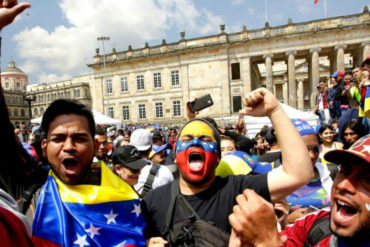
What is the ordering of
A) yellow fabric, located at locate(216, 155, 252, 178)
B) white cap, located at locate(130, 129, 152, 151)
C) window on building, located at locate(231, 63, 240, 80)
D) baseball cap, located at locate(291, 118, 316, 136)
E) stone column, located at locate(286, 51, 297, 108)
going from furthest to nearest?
window on building, located at locate(231, 63, 240, 80)
stone column, located at locate(286, 51, 297, 108)
white cap, located at locate(130, 129, 152, 151)
baseball cap, located at locate(291, 118, 316, 136)
yellow fabric, located at locate(216, 155, 252, 178)

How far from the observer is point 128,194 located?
6.37 ft

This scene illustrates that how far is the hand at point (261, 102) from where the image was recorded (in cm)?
201

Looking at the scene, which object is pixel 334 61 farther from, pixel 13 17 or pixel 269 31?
pixel 13 17

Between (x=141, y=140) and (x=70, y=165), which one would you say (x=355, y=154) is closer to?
(x=70, y=165)

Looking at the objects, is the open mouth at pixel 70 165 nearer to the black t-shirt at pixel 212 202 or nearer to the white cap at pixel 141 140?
the black t-shirt at pixel 212 202

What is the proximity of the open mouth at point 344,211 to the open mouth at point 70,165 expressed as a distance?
1728mm

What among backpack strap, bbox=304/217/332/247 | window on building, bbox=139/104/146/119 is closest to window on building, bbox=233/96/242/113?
window on building, bbox=139/104/146/119

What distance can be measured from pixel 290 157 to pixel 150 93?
39.8 metres

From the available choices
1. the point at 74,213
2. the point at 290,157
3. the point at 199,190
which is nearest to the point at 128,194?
the point at 74,213

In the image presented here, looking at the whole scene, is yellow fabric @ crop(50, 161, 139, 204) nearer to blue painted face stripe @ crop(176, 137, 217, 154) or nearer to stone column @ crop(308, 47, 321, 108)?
blue painted face stripe @ crop(176, 137, 217, 154)

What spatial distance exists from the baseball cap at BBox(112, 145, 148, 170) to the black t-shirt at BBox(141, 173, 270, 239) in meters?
1.25

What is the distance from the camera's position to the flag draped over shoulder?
5.59ft

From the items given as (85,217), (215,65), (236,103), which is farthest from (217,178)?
(215,65)

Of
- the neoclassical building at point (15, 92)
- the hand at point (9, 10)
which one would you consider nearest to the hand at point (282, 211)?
the hand at point (9, 10)
